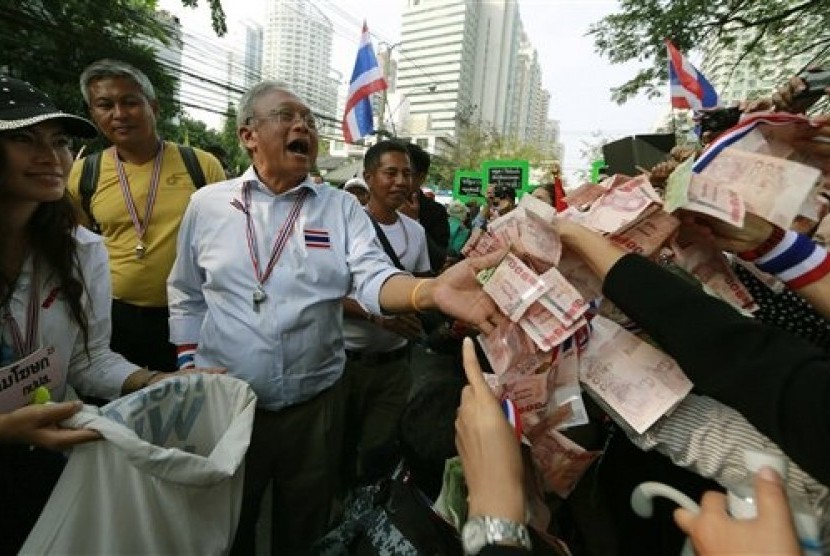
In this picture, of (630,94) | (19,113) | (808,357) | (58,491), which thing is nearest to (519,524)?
(808,357)

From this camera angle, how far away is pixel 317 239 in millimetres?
1976

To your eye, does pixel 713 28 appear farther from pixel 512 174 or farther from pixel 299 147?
pixel 299 147

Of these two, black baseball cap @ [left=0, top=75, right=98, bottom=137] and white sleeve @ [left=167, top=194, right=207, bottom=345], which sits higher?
black baseball cap @ [left=0, top=75, right=98, bottom=137]

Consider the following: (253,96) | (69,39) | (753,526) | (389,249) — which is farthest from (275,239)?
(69,39)

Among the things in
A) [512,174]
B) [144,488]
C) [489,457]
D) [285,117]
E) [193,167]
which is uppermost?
[512,174]

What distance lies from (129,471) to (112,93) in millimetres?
2181

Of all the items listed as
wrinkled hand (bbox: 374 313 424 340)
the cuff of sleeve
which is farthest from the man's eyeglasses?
wrinkled hand (bbox: 374 313 424 340)

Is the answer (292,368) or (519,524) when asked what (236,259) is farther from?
(519,524)

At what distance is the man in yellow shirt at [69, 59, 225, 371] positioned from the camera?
2.50 metres

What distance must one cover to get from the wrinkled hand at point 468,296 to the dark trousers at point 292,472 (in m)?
0.86

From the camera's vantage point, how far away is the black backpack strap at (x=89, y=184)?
101 inches

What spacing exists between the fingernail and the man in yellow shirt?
99.2 inches

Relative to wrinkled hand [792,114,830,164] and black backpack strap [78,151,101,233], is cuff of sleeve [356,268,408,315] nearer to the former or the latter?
wrinkled hand [792,114,830,164]

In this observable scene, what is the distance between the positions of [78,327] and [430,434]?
3.85ft
